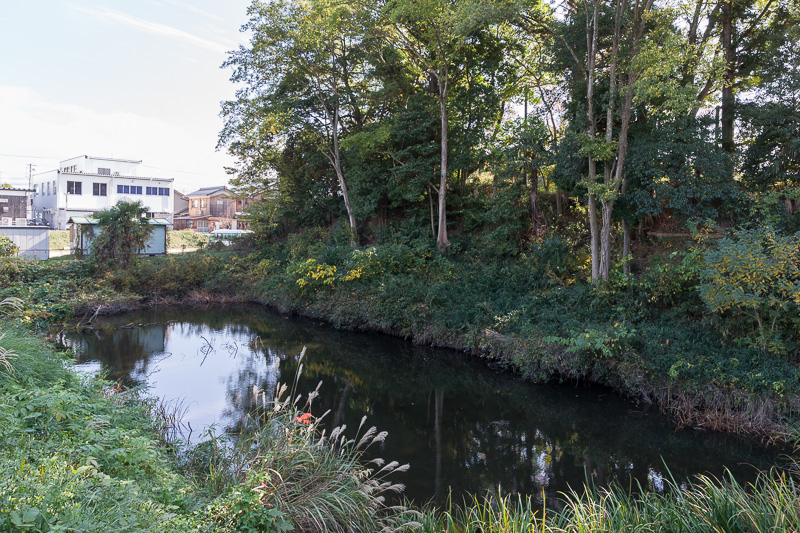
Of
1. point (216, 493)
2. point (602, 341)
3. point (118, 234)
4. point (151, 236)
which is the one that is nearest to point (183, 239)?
point (151, 236)

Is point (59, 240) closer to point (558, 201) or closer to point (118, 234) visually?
point (118, 234)

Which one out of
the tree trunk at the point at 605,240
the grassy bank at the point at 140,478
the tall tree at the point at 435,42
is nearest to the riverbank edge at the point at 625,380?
the tree trunk at the point at 605,240

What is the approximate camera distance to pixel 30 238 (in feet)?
92.5

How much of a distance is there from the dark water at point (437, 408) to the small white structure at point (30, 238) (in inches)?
634

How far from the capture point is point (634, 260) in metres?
13.4

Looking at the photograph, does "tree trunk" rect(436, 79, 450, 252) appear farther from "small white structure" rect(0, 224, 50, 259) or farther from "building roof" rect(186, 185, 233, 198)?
"building roof" rect(186, 185, 233, 198)

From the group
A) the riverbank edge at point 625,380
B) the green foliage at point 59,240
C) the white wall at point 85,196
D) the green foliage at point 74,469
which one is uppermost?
the white wall at point 85,196

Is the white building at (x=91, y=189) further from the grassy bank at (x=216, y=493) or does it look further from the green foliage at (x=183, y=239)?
the grassy bank at (x=216, y=493)

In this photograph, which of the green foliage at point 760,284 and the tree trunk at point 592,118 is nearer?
the green foliage at point 760,284

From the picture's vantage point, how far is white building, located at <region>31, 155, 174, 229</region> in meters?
42.5

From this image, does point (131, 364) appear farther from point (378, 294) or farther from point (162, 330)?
point (378, 294)

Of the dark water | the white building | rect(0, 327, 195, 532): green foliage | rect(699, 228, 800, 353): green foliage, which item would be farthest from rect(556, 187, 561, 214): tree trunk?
the white building

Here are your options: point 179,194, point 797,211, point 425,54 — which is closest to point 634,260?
point 797,211

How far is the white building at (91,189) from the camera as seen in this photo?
42469 millimetres
